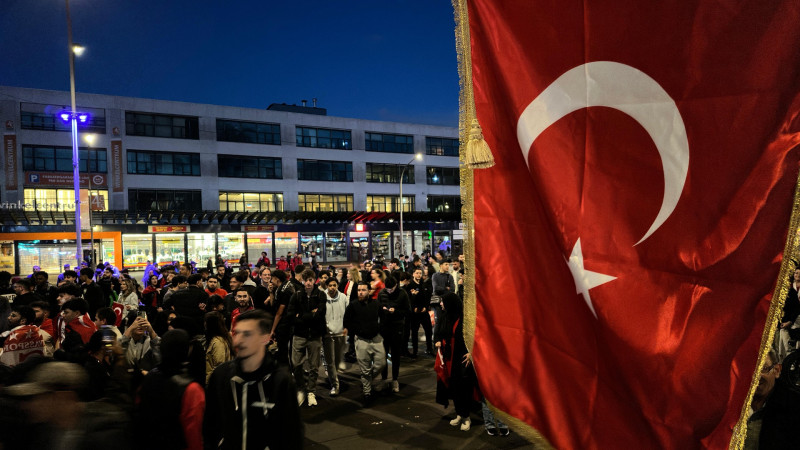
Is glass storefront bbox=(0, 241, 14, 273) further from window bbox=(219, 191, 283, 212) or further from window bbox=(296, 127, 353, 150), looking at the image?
window bbox=(296, 127, 353, 150)

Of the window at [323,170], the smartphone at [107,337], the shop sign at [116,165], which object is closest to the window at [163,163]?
the shop sign at [116,165]

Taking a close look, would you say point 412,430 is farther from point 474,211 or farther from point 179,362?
point 474,211

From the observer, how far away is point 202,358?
15.2ft

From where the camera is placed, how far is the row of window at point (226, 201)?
99.4ft

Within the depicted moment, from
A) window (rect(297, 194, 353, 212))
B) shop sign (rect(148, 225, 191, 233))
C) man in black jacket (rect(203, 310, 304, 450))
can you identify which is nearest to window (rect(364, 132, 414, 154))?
window (rect(297, 194, 353, 212))

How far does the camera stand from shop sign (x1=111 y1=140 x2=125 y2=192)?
32031 millimetres

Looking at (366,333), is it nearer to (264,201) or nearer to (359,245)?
(359,245)

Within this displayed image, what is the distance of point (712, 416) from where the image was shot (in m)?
1.67

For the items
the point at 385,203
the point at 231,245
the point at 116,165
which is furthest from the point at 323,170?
the point at 116,165

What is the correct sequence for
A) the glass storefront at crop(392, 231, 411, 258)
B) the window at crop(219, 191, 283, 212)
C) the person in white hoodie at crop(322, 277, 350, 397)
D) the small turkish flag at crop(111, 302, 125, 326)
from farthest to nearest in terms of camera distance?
1. the glass storefront at crop(392, 231, 411, 258)
2. the window at crop(219, 191, 283, 212)
3. the person in white hoodie at crop(322, 277, 350, 397)
4. the small turkish flag at crop(111, 302, 125, 326)

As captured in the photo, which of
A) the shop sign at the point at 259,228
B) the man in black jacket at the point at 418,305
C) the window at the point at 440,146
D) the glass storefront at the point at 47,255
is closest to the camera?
the man in black jacket at the point at 418,305

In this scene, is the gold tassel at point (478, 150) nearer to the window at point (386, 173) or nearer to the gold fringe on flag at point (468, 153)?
the gold fringe on flag at point (468, 153)

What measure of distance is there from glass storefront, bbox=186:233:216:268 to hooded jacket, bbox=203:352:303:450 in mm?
32641

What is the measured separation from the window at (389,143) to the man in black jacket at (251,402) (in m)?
41.5
